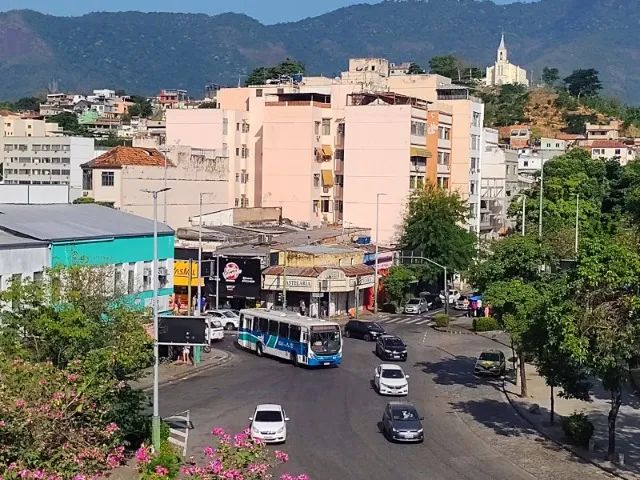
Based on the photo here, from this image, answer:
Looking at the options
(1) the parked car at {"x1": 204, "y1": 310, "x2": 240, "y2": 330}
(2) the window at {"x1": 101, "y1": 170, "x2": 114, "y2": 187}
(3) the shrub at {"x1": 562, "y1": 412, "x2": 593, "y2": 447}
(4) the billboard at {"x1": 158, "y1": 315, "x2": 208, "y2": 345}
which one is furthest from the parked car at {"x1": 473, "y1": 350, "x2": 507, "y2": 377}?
(2) the window at {"x1": 101, "y1": 170, "x2": 114, "y2": 187}

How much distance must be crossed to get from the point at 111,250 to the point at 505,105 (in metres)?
137

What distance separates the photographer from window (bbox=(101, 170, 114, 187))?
72.5 m

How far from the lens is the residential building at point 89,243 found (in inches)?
1403

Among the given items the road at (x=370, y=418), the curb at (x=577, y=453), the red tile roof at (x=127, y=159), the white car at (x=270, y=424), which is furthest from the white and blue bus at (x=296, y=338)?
the red tile roof at (x=127, y=159)

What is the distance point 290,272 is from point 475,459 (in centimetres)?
3465

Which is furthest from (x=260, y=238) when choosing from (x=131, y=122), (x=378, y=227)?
(x=131, y=122)

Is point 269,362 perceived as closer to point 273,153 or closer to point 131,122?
point 273,153

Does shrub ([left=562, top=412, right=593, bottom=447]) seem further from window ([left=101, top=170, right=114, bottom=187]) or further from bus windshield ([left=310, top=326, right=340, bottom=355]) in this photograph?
window ([left=101, top=170, right=114, bottom=187])

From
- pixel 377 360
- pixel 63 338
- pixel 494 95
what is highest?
pixel 494 95

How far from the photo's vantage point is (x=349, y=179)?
8462 centimetres

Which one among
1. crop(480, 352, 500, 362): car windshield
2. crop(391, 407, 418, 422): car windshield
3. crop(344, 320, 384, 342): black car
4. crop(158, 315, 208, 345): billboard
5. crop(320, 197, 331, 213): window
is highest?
crop(320, 197, 331, 213): window

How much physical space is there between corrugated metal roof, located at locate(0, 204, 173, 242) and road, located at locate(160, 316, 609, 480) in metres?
6.97

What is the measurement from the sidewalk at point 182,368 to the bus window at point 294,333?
3596mm

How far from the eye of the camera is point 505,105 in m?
170
